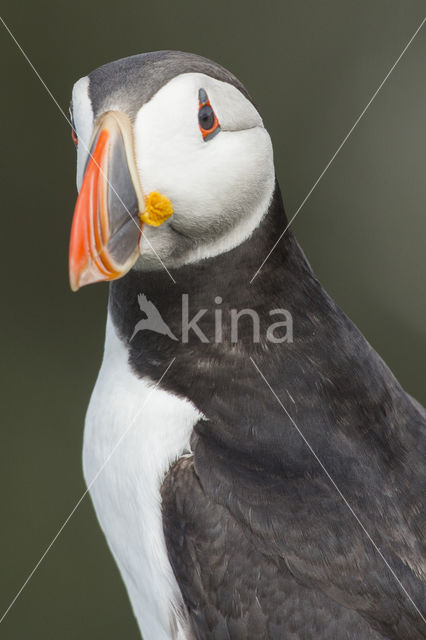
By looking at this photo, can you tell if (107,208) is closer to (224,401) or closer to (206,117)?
(206,117)

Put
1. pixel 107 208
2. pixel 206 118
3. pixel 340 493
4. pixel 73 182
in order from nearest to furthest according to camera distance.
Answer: pixel 107 208
pixel 206 118
pixel 340 493
pixel 73 182

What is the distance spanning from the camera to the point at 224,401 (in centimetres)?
212

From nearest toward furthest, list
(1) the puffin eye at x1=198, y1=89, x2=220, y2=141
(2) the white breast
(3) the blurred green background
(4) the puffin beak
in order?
(4) the puffin beak, (1) the puffin eye at x1=198, y1=89, x2=220, y2=141, (2) the white breast, (3) the blurred green background

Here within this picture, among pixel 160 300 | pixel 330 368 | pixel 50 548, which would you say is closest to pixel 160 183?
pixel 160 300

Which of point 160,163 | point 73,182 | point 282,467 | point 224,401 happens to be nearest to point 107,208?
point 160,163

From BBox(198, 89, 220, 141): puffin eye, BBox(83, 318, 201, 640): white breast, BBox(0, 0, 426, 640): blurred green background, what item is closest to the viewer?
BBox(198, 89, 220, 141): puffin eye

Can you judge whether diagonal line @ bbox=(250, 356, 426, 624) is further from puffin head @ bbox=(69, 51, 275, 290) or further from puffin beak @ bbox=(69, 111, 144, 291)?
puffin beak @ bbox=(69, 111, 144, 291)

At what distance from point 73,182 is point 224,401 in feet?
11.0

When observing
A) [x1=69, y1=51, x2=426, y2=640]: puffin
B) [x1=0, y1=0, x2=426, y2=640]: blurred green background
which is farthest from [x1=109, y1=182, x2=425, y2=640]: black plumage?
[x1=0, y1=0, x2=426, y2=640]: blurred green background

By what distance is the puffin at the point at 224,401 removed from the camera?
73.9 inches

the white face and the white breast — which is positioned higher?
the white face

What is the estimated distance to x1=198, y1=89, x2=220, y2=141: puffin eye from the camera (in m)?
1.91

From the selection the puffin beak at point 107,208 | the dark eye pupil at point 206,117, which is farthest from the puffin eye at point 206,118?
the puffin beak at point 107,208

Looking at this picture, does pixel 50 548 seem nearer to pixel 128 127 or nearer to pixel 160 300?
pixel 160 300
